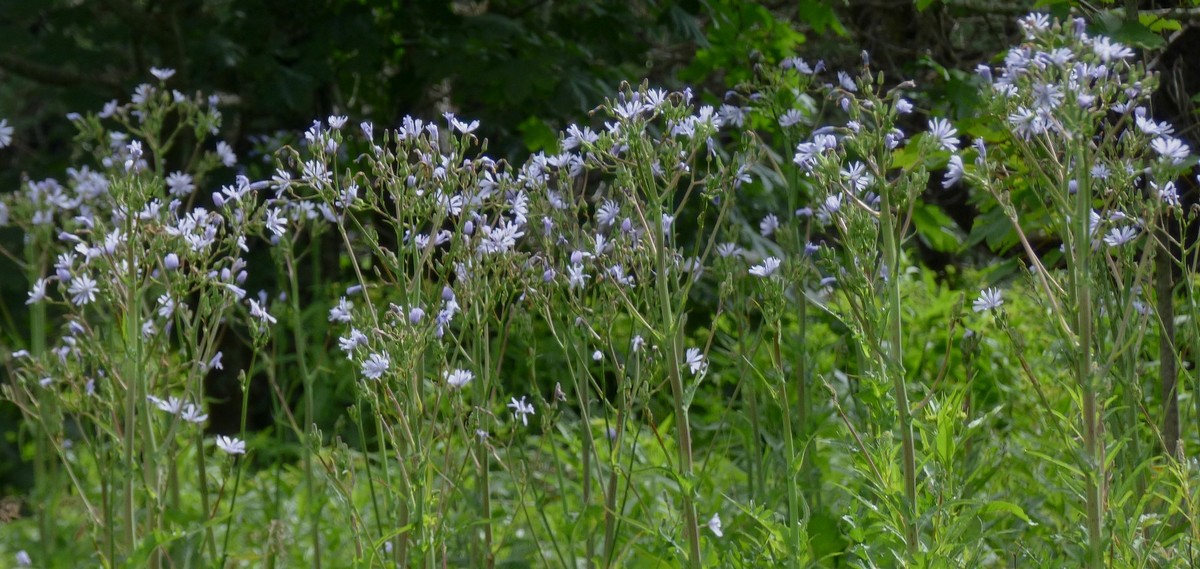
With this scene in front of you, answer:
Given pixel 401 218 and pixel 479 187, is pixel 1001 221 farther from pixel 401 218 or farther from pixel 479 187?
pixel 401 218

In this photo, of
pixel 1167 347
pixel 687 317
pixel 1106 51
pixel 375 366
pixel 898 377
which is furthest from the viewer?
pixel 1167 347

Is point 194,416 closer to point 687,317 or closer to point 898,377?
point 687,317

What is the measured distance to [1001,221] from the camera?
2.97 metres

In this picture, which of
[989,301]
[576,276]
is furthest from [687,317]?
[989,301]

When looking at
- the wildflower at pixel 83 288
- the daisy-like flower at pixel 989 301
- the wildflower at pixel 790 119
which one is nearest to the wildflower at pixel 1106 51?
the daisy-like flower at pixel 989 301

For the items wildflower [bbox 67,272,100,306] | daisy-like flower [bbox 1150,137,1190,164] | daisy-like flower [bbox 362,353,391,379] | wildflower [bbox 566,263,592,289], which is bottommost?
daisy-like flower [bbox 362,353,391,379]

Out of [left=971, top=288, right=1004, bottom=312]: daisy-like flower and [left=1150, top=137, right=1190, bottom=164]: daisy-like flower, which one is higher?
[left=1150, top=137, right=1190, bottom=164]: daisy-like flower

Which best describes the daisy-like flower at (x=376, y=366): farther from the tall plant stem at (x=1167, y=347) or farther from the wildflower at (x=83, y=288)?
the tall plant stem at (x=1167, y=347)

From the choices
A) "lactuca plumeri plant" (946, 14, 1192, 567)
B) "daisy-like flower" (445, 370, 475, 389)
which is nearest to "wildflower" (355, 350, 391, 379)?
"daisy-like flower" (445, 370, 475, 389)

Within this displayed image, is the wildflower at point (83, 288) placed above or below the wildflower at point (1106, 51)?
below

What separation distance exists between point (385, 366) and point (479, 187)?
1.93ft

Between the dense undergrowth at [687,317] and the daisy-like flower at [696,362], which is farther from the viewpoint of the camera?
the daisy-like flower at [696,362]

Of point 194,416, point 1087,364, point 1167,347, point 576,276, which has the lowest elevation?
point 1167,347

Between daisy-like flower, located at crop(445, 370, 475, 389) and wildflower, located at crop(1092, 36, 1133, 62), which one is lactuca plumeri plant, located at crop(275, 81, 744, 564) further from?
wildflower, located at crop(1092, 36, 1133, 62)
